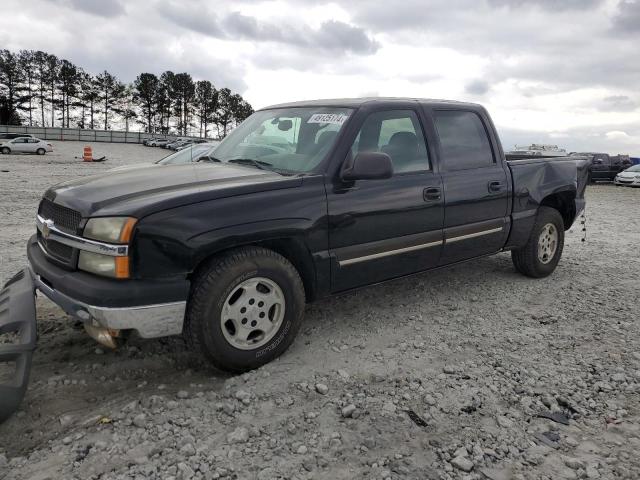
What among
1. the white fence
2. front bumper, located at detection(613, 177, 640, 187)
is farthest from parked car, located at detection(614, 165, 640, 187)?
the white fence

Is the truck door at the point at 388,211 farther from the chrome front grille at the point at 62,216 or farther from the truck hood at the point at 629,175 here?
the truck hood at the point at 629,175

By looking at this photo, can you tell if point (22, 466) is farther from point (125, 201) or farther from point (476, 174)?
point (476, 174)

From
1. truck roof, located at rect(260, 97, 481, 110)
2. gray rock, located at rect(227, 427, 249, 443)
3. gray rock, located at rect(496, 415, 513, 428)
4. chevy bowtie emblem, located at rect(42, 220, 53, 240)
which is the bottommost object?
gray rock, located at rect(227, 427, 249, 443)

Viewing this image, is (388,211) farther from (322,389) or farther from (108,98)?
(108,98)

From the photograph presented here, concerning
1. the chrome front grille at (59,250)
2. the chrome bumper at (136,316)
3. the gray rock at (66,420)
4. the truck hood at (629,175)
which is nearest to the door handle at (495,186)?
the chrome bumper at (136,316)

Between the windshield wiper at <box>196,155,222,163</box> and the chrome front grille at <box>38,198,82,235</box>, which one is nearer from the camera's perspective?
the chrome front grille at <box>38,198,82,235</box>

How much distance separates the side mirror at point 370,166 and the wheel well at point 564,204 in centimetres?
290

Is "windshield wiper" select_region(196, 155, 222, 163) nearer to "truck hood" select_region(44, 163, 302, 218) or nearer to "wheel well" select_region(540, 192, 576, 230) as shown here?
"truck hood" select_region(44, 163, 302, 218)

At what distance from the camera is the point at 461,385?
3217 millimetres

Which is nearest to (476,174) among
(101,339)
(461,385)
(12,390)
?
(461,385)

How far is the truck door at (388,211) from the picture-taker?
3.61m

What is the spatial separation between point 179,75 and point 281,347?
82.6 metres

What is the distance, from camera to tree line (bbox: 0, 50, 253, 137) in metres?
65.6

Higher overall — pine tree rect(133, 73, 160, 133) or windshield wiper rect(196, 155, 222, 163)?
pine tree rect(133, 73, 160, 133)
